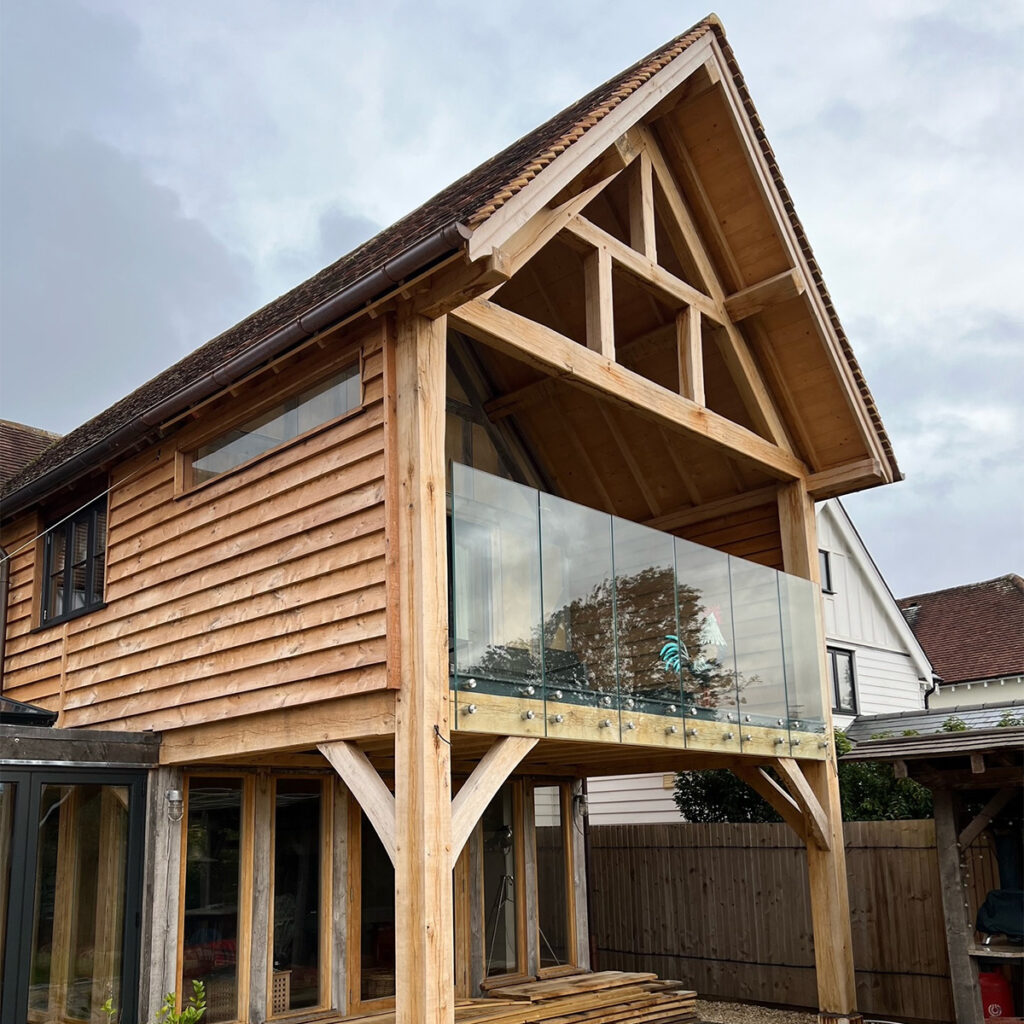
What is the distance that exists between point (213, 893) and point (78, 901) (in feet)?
3.44

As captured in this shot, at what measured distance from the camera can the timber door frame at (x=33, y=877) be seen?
8656mm

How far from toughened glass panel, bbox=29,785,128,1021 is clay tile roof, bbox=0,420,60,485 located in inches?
314

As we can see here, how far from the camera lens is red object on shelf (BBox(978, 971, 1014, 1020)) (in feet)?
33.4

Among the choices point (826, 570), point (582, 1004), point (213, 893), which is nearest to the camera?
point (213, 893)

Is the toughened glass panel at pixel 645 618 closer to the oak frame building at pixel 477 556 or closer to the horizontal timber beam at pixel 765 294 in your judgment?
the oak frame building at pixel 477 556

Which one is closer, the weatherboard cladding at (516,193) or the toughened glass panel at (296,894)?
the weatherboard cladding at (516,193)

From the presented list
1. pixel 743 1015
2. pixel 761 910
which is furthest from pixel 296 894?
pixel 761 910

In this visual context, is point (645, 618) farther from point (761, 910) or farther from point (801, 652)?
point (761, 910)

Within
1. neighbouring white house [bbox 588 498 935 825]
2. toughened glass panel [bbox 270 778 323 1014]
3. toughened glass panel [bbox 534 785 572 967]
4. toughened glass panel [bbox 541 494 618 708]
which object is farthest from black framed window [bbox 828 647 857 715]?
toughened glass panel [bbox 541 494 618 708]

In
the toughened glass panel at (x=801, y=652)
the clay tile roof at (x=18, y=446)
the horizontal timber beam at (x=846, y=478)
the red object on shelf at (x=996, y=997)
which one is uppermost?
the clay tile roof at (x=18, y=446)

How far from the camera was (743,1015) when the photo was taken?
12328 mm

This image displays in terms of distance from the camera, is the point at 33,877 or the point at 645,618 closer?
the point at 33,877

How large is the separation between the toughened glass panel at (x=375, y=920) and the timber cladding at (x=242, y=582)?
2.32 meters

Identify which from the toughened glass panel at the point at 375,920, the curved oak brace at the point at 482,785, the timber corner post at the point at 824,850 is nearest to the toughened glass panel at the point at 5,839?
the toughened glass panel at the point at 375,920
